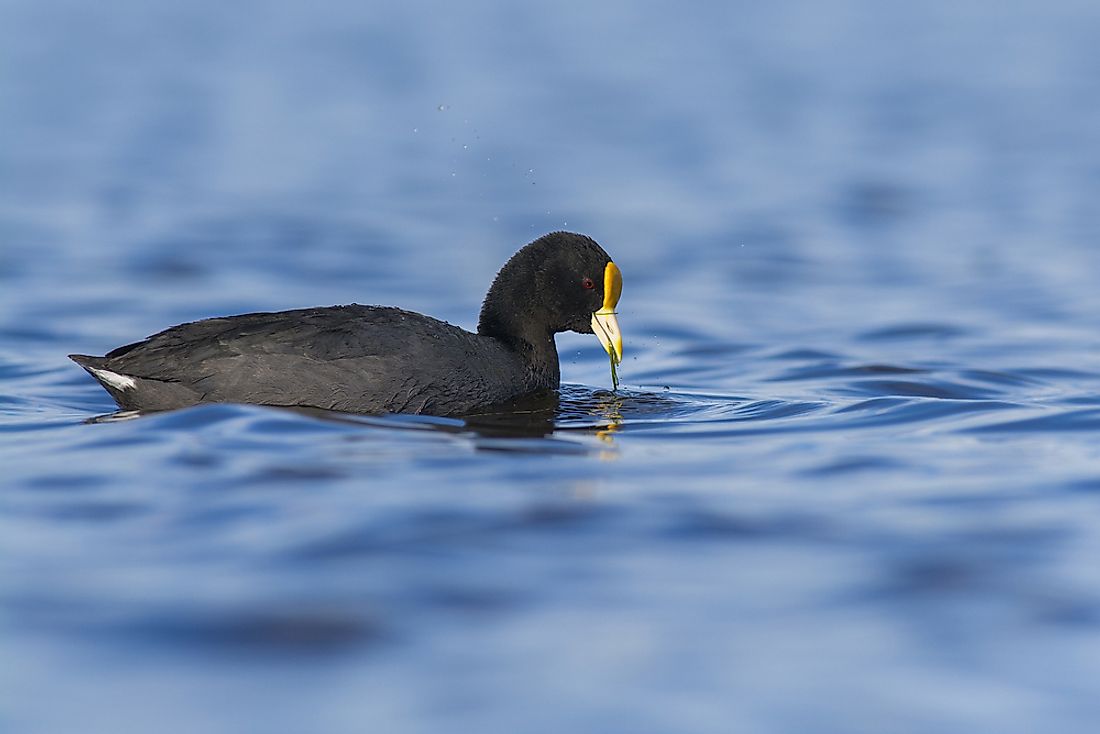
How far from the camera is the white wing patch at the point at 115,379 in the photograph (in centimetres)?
824

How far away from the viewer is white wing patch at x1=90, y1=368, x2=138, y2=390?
27.0ft

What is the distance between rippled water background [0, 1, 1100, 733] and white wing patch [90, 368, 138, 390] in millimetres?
257

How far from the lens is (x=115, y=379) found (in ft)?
27.2

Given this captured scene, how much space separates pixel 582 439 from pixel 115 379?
8.15 ft

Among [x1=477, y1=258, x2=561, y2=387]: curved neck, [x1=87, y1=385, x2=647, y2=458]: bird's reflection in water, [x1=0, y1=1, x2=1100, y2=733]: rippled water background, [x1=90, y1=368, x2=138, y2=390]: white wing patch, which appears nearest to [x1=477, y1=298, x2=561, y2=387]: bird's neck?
[x1=477, y1=258, x2=561, y2=387]: curved neck

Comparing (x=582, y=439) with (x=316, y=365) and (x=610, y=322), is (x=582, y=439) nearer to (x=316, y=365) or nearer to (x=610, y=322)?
(x=316, y=365)

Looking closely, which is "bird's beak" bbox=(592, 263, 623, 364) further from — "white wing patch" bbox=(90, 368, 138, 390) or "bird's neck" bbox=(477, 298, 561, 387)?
"white wing patch" bbox=(90, 368, 138, 390)

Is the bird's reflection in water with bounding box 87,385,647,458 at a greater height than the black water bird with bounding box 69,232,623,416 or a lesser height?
lesser

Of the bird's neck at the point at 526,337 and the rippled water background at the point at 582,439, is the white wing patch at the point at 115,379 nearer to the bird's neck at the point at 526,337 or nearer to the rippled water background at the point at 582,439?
the rippled water background at the point at 582,439

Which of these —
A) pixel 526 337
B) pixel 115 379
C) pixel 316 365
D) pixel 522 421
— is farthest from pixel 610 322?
pixel 115 379

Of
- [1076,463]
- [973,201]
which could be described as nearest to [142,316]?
[1076,463]

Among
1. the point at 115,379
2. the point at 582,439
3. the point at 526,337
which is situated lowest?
the point at 582,439

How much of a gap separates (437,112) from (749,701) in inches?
879

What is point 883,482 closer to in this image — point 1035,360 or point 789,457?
point 789,457
